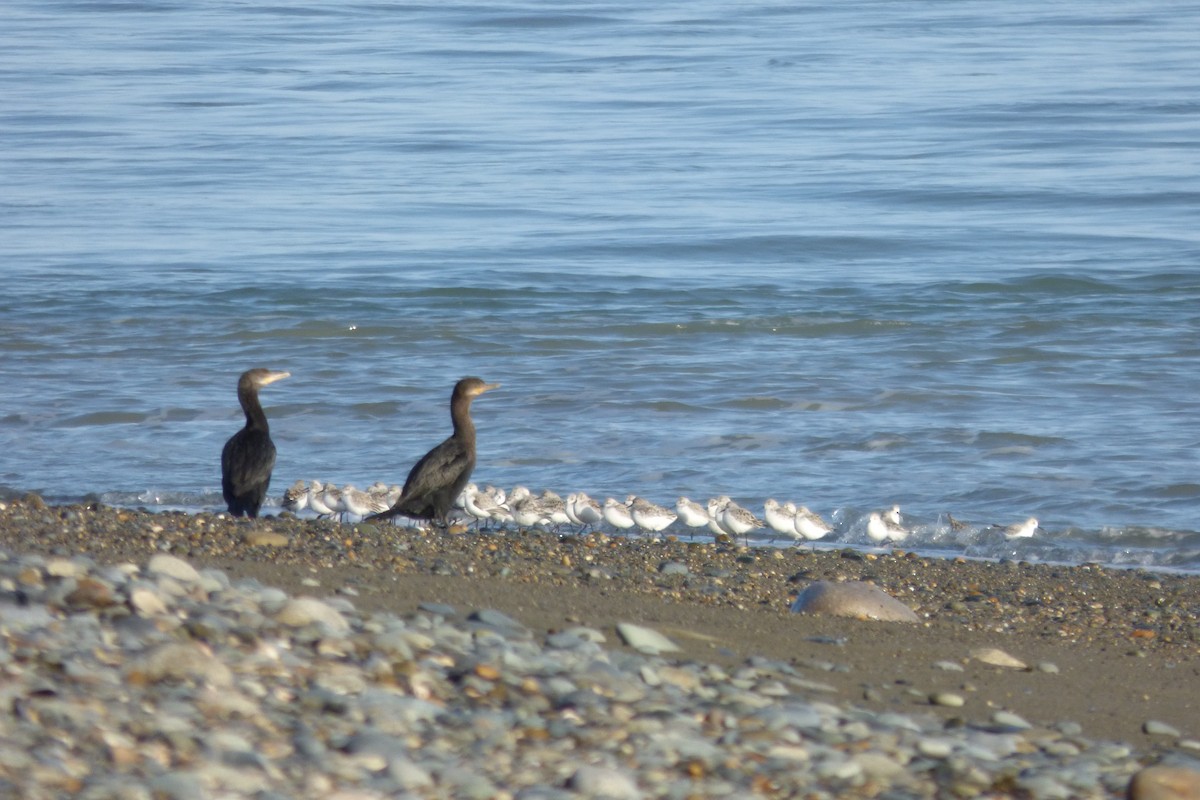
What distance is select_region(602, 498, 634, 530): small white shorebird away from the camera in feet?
30.2

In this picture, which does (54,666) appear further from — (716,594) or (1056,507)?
(1056,507)

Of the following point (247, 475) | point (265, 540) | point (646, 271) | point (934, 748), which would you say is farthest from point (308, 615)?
point (646, 271)

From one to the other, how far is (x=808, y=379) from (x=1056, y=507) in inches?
157

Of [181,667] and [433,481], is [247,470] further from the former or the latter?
[181,667]

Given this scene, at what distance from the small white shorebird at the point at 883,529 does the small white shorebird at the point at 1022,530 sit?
1.84 ft

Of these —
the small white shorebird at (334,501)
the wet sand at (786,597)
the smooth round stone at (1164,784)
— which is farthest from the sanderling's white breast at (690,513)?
the smooth round stone at (1164,784)

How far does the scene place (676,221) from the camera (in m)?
23.1

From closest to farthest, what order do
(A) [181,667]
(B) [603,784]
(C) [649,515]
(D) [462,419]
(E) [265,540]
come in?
(B) [603,784]
(A) [181,667]
(E) [265,540]
(C) [649,515]
(D) [462,419]

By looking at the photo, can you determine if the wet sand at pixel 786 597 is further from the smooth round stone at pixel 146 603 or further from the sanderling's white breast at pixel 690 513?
the smooth round stone at pixel 146 603

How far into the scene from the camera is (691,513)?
366 inches

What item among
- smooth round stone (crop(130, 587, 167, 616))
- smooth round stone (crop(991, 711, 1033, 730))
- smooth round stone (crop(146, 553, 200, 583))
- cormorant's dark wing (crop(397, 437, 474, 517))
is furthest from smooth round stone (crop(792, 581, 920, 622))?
cormorant's dark wing (crop(397, 437, 474, 517))

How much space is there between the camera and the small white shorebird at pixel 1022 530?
941 cm

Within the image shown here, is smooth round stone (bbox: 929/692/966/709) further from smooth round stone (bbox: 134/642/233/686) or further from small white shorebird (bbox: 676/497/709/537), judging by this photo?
small white shorebird (bbox: 676/497/709/537)

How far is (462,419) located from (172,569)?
181 inches
